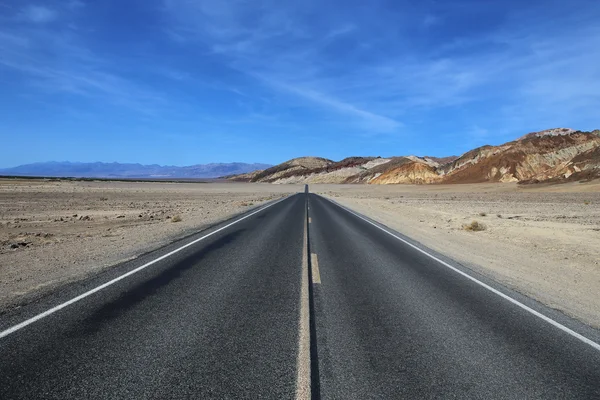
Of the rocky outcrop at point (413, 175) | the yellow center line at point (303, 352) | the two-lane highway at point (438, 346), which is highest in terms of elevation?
the rocky outcrop at point (413, 175)

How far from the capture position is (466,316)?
6.18m

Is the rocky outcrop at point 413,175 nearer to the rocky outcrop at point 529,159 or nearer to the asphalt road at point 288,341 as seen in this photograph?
the rocky outcrop at point 529,159

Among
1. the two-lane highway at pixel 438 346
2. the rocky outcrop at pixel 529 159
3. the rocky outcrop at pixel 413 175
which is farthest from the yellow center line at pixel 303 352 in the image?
the rocky outcrop at pixel 413 175

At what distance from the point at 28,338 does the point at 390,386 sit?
4.43 m

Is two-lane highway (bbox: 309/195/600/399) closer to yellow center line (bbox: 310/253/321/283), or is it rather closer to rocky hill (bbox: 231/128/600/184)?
yellow center line (bbox: 310/253/321/283)

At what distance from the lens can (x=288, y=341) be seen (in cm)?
499

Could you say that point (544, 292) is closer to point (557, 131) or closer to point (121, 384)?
point (121, 384)

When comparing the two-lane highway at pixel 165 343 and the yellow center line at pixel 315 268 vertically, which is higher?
the two-lane highway at pixel 165 343

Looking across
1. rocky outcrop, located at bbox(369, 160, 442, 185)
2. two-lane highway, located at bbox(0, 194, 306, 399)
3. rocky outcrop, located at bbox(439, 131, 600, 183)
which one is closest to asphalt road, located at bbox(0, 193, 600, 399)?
two-lane highway, located at bbox(0, 194, 306, 399)

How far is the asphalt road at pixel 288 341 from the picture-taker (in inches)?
155

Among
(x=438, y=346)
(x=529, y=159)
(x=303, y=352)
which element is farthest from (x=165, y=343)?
(x=529, y=159)

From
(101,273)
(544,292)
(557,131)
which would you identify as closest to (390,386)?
(544,292)

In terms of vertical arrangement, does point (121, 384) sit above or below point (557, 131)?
below

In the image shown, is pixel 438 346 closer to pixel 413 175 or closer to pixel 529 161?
pixel 529 161
